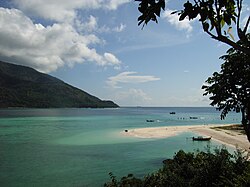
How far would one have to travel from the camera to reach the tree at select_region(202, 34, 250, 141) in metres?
11.0

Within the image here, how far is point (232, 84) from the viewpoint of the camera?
11.2m

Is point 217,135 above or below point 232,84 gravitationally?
below

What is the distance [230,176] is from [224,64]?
5161 millimetres

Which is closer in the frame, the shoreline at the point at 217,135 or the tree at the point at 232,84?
the tree at the point at 232,84

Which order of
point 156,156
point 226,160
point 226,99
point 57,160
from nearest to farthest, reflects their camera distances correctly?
point 226,99 → point 226,160 → point 57,160 → point 156,156

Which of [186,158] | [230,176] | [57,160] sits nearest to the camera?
[230,176]

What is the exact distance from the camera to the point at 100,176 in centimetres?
2727

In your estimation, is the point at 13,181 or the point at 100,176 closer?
the point at 13,181

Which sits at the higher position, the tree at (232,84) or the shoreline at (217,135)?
the tree at (232,84)

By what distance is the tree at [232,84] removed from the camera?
11023 mm

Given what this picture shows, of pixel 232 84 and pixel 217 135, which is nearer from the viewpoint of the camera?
pixel 232 84

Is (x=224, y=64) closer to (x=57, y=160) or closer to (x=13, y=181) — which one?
(x=13, y=181)

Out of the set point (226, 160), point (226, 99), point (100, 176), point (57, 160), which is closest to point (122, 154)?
point (57, 160)

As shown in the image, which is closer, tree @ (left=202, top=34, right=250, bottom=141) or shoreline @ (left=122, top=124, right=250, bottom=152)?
tree @ (left=202, top=34, right=250, bottom=141)
